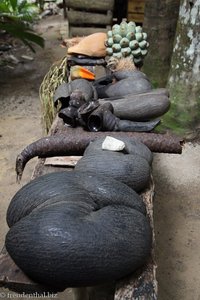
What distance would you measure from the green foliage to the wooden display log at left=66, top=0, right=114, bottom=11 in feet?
2.23

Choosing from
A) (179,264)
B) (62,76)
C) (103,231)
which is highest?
(103,231)

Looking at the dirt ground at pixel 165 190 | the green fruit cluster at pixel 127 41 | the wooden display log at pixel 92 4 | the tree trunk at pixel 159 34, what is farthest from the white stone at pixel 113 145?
the wooden display log at pixel 92 4

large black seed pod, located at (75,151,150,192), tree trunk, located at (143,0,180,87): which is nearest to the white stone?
large black seed pod, located at (75,151,150,192)

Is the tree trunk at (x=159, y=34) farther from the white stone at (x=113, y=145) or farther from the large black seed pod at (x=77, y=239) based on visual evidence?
the large black seed pod at (x=77, y=239)

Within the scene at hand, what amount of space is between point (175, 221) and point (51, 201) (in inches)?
59.9

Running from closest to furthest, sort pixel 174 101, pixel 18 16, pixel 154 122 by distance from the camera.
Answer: pixel 154 122 < pixel 174 101 < pixel 18 16

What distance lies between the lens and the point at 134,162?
134 cm

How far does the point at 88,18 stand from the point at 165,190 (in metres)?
3.13

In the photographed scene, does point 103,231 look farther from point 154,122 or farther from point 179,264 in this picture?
point 179,264

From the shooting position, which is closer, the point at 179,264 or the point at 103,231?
the point at 103,231

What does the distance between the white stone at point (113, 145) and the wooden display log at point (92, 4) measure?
3.87 m

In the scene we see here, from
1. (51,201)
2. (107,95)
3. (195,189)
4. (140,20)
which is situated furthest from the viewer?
(140,20)

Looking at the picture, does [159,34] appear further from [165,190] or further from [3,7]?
[3,7]

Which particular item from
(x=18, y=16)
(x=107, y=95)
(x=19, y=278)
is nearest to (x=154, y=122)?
(x=107, y=95)
